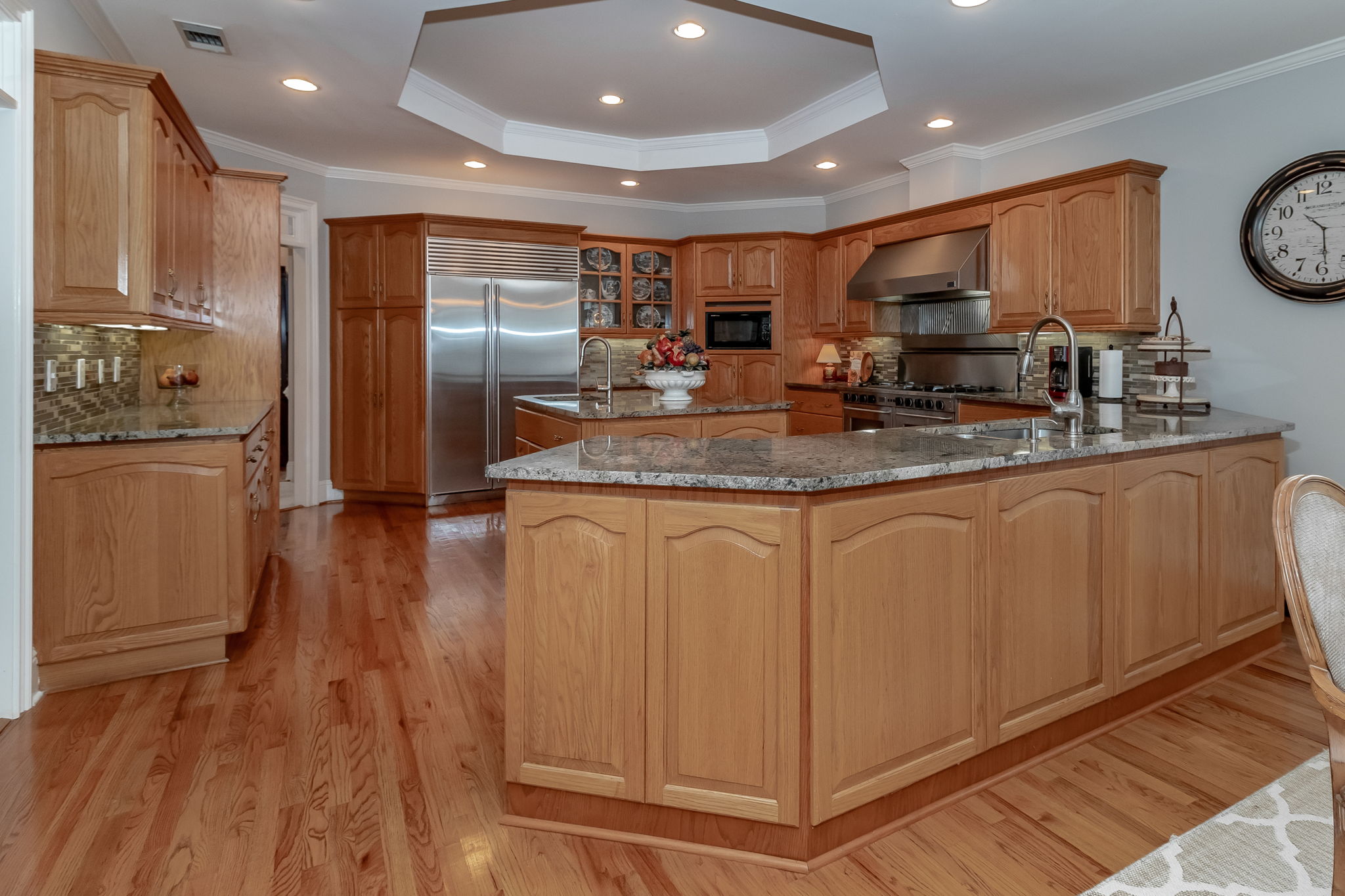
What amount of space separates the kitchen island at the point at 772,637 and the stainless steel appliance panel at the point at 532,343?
4060 millimetres

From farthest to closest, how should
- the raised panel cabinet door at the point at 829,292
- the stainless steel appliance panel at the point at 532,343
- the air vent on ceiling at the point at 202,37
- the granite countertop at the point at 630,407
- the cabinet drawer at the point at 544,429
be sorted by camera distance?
1. the raised panel cabinet door at the point at 829,292
2. the stainless steel appliance panel at the point at 532,343
3. the cabinet drawer at the point at 544,429
4. the granite countertop at the point at 630,407
5. the air vent on ceiling at the point at 202,37

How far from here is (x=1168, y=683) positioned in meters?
2.67

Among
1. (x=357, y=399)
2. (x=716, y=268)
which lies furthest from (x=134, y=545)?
(x=716, y=268)

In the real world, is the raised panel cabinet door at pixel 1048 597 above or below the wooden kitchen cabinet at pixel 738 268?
below

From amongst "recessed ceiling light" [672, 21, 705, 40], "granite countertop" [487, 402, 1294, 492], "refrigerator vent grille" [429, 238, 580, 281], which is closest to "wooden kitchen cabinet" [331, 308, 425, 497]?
"refrigerator vent grille" [429, 238, 580, 281]

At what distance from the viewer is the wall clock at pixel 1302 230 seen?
3516 millimetres

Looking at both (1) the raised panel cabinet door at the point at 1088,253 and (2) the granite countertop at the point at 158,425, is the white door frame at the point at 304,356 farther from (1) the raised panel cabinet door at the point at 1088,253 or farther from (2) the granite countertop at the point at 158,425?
(1) the raised panel cabinet door at the point at 1088,253

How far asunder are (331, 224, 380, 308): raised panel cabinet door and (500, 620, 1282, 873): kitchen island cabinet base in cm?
478

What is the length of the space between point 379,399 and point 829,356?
3633 mm

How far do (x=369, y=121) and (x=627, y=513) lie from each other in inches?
156

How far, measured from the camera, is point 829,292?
6613 mm

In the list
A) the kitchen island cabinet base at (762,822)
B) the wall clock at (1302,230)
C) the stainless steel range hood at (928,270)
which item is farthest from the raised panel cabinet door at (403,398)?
the wall clock at (1302,230)

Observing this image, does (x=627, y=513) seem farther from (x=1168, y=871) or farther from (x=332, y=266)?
(x=332, y=266)

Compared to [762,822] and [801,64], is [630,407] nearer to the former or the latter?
[801,64]
